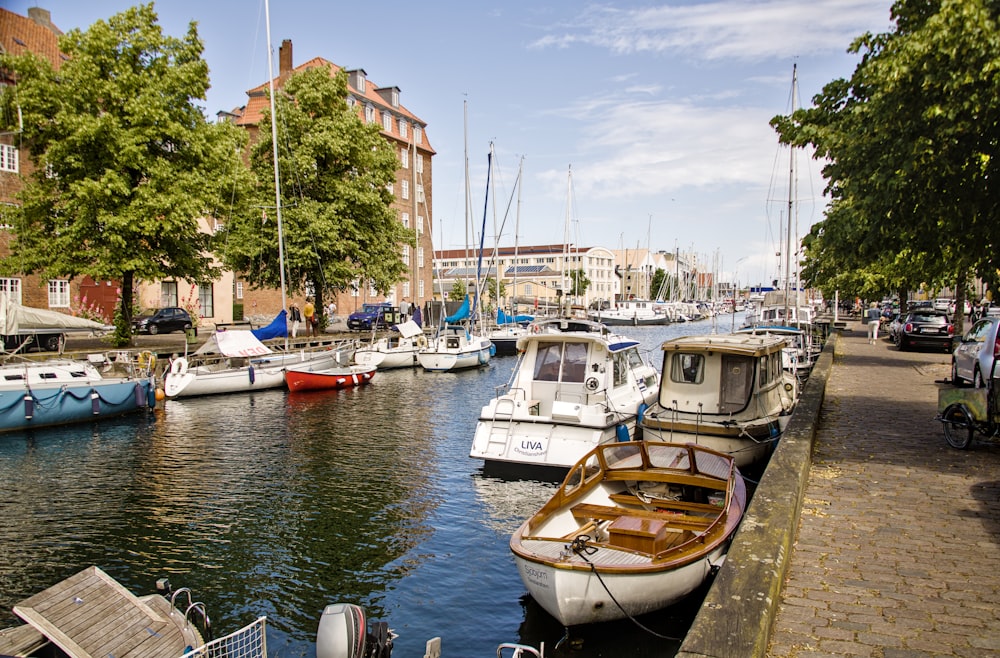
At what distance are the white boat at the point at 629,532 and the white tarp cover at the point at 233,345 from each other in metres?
23.4

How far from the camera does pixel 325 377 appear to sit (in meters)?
31.5

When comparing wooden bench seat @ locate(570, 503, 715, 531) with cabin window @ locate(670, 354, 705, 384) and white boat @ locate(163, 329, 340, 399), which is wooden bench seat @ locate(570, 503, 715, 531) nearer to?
cabin window @ locate(670, 354, 705, 384)

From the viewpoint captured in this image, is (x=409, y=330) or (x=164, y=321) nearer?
(x=409, y=330)

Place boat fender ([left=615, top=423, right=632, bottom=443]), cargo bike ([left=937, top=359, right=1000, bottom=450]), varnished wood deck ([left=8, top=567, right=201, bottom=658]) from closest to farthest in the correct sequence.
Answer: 1. varnished wood deck ([left=8, top=567, right=201, bottom=658])
2. cargo bike ([left=937, top=359, right=1000, bottom=450])
3. boat fender ([left=615, top=423, right=632, bottom=443])

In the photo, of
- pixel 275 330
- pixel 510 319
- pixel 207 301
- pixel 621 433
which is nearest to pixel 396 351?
pixel 275 330

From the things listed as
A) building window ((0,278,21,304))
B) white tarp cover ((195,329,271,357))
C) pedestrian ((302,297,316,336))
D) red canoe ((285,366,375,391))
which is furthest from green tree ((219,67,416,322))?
building window ((0,278,21,304))

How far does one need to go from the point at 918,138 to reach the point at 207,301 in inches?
2073

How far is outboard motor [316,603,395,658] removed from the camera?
23.3 ft

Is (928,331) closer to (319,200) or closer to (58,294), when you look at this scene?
(319,200)

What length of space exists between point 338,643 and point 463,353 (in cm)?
3276

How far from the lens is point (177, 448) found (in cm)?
2009

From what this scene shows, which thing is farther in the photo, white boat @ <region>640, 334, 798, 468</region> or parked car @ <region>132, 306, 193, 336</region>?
parked car @ <region>132, 306, 193, 336</region>

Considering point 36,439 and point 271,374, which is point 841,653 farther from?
point 271,374

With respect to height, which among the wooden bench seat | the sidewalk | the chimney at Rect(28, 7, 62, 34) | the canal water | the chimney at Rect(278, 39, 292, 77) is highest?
the chimney at Rect(278, 39, 292, 77)
